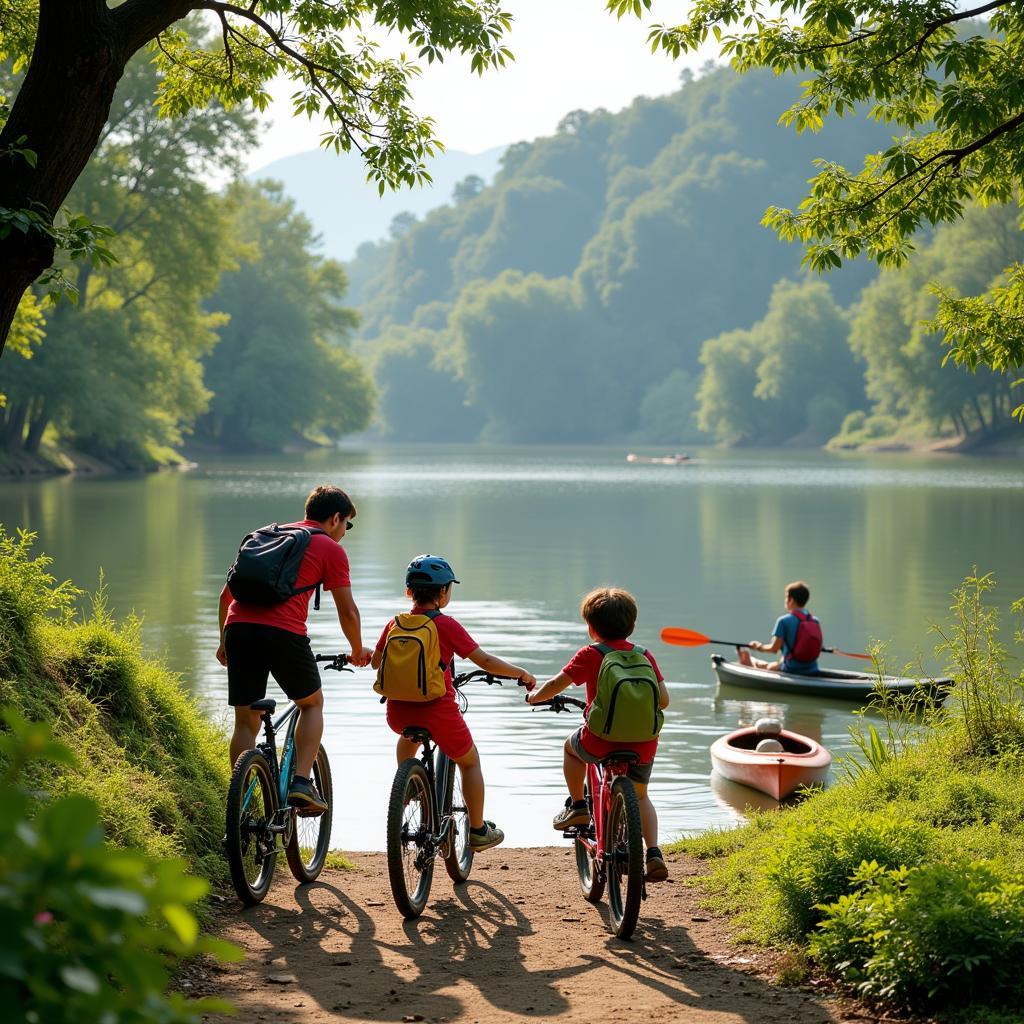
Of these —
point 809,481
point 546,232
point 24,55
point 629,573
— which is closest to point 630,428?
point 546,232

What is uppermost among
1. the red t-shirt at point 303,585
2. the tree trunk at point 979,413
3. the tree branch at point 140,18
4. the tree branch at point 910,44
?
the tree trunk at point 979,413

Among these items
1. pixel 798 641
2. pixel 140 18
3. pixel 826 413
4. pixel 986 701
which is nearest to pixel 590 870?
pixel 986 701

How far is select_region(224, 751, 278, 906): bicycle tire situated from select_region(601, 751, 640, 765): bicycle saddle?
140 centimetres

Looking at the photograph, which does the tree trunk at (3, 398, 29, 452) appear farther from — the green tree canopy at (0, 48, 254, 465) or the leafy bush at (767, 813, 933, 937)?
the leafy bush at (767, 813, 933, 937)

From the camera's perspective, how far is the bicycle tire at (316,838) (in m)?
6.38

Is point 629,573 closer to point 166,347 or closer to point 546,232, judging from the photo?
point 166,347

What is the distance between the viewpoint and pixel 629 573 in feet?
85.4

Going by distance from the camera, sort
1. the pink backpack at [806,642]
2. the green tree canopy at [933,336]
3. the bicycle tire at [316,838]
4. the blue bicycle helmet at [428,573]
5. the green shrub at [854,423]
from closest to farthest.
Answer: the blue bicycle helmet at [428,573]
the bicycle tire at [316,838]
the pink backpack at [806,642]
the green tree canopy at [933,336]
the green shrub at [854,423]

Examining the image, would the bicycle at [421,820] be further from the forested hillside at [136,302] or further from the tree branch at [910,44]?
the forested hillside at [136,302]

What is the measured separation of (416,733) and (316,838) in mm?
1173

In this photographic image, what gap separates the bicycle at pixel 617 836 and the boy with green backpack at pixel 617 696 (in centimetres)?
6

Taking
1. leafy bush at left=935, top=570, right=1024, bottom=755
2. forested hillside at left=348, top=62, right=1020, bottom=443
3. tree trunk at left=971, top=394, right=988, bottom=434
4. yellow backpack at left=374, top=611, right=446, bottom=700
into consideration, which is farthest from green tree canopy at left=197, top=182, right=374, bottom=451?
yellow backpack at left=374, top=611, right=446, bottom=700

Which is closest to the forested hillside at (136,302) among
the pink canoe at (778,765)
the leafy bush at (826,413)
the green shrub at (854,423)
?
the pink canoe at (778,765)

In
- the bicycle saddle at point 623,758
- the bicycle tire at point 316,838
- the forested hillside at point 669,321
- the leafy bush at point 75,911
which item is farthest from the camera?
the forested hillside at point 669,321
